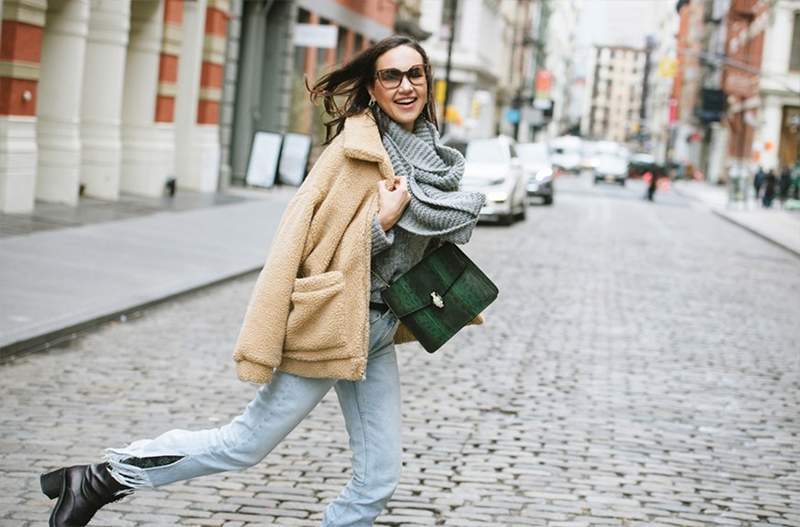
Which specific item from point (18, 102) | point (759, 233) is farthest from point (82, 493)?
point (759, 233)

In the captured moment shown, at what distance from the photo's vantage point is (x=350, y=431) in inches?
169

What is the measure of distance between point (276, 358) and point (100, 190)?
18.2m

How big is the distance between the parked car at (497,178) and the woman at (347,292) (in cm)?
2115

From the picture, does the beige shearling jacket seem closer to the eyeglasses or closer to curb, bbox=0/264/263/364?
the eyeglasses

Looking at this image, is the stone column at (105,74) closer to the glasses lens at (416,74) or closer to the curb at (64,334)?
the curb at (64,334)

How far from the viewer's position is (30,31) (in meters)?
18.0

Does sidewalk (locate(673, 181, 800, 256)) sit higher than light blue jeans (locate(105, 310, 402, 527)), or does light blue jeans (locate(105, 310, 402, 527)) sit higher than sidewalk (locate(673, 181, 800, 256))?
light blue jeans (locate(105, 310, 402, 527))

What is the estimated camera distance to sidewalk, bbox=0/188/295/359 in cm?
992

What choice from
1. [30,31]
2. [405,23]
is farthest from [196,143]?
[405,23]

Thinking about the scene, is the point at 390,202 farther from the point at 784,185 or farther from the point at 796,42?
the point at 796,42

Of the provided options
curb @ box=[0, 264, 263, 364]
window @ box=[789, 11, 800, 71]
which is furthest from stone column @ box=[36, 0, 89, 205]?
window @ box=[789, 11, 800, 71]

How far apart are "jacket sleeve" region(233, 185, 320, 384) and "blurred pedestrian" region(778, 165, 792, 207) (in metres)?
49.7

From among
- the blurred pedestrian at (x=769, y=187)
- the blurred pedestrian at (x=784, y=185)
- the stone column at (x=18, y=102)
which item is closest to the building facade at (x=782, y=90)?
the blurred pedestrian at (x=784, y=185)

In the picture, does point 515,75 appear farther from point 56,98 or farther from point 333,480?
point 333,480
